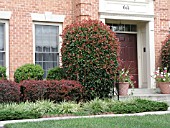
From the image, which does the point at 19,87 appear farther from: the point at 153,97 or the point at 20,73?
the point at 153,97

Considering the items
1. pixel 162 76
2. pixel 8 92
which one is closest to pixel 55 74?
pixel 8 92

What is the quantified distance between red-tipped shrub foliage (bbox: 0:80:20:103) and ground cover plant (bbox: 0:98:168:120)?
22 centimetres

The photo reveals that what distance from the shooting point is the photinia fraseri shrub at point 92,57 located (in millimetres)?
11914

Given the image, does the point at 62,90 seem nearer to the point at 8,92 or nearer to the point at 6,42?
the point at 8,92

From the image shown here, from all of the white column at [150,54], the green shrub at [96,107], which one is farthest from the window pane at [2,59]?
the white column at [150,54]

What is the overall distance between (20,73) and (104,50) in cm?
288

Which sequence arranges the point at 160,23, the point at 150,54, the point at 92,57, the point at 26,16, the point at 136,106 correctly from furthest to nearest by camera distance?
the point at 160,23 → the point at 150,54 → the point at 26,16 → the point at 92,57 → the point at 136,106

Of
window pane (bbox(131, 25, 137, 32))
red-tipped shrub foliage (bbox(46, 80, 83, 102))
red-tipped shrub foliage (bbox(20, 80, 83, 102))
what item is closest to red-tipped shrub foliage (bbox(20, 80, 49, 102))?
red-tipped shrub foliage (bbox(20, 80, 83, 102))

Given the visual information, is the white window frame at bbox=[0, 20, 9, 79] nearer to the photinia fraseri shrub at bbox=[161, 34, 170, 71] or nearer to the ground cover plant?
the ground cover plant

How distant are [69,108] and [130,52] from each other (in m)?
5.75

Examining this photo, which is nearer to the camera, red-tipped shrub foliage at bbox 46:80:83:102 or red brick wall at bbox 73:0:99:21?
red-tipped shrub foliage at bbox 46:80:83:102

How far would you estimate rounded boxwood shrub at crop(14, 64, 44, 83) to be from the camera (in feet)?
40.8

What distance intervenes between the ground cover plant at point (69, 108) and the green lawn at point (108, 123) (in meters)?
1.26

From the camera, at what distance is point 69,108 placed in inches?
405
